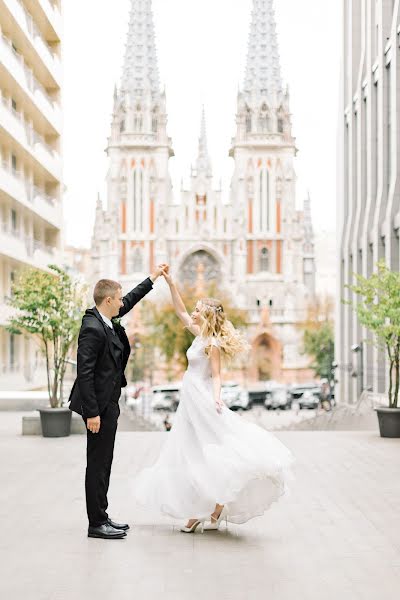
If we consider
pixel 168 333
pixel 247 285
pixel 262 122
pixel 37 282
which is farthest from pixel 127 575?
pixel 262 122

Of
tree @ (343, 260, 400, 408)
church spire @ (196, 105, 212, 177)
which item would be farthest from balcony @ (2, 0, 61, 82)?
church spire @ (196, 105, 212, 177)

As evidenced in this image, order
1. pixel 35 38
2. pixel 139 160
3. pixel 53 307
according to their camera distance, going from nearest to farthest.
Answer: pixel 53 307, pixel 35 38, pixel 139 160

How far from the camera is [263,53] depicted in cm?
10894

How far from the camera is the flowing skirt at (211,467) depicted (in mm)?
7516

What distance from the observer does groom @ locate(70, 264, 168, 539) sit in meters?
7.36

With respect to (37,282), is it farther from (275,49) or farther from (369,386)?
(275,49)

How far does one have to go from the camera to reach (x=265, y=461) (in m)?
7.53

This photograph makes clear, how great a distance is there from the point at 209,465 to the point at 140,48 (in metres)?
105

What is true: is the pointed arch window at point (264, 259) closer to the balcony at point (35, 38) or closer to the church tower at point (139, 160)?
the church tower at point (139, 160)

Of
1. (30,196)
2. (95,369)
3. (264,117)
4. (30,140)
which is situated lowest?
(95,369)

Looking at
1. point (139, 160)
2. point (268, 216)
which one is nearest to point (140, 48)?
point (139, 160)

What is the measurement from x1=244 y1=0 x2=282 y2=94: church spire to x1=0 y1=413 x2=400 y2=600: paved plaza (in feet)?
331

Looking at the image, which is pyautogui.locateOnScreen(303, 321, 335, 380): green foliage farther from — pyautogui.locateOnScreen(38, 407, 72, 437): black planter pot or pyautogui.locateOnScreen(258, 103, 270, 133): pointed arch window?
pyautogui.locateOnScreen(38, 407, 72, 437): black planter pot

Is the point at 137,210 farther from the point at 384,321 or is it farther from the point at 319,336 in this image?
the point at 384,321
